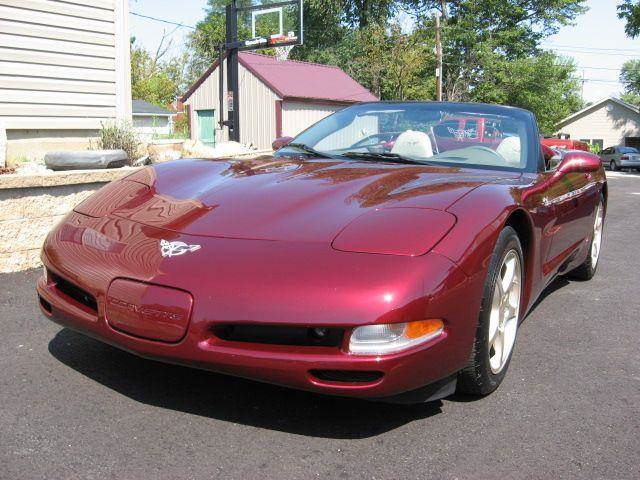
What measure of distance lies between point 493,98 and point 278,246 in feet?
138

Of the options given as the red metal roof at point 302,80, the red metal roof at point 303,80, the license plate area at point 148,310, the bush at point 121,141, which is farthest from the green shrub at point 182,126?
the license plate area at point 148,310

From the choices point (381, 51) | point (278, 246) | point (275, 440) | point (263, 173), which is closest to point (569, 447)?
point (275, 440)

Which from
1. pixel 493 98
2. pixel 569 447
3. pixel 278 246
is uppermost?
pixel 493 98

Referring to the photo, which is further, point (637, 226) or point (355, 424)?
point (637, 226)

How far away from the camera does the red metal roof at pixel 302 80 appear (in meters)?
27.9

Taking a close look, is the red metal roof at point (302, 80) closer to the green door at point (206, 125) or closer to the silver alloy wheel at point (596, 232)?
the green door at point (206, 125)

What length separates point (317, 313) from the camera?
83.0 inches

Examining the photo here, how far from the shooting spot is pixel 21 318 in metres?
3.71

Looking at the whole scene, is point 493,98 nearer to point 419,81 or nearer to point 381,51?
point 419,81

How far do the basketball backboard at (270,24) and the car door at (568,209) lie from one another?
12059 millimetres

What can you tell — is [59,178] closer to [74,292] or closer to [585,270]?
[74,292]

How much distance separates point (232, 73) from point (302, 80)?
15.3 meters

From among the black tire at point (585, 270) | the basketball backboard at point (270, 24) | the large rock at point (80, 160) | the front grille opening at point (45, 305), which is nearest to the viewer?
the front grille opening at point (45, 305)

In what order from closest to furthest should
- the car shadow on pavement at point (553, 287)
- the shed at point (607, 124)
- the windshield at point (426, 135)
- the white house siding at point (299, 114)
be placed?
the windshield at point (426, 135) < the car shadow on pavement at point (553, 287) < the white house siding at point (299, 114) < the shed at point (607, 124)
